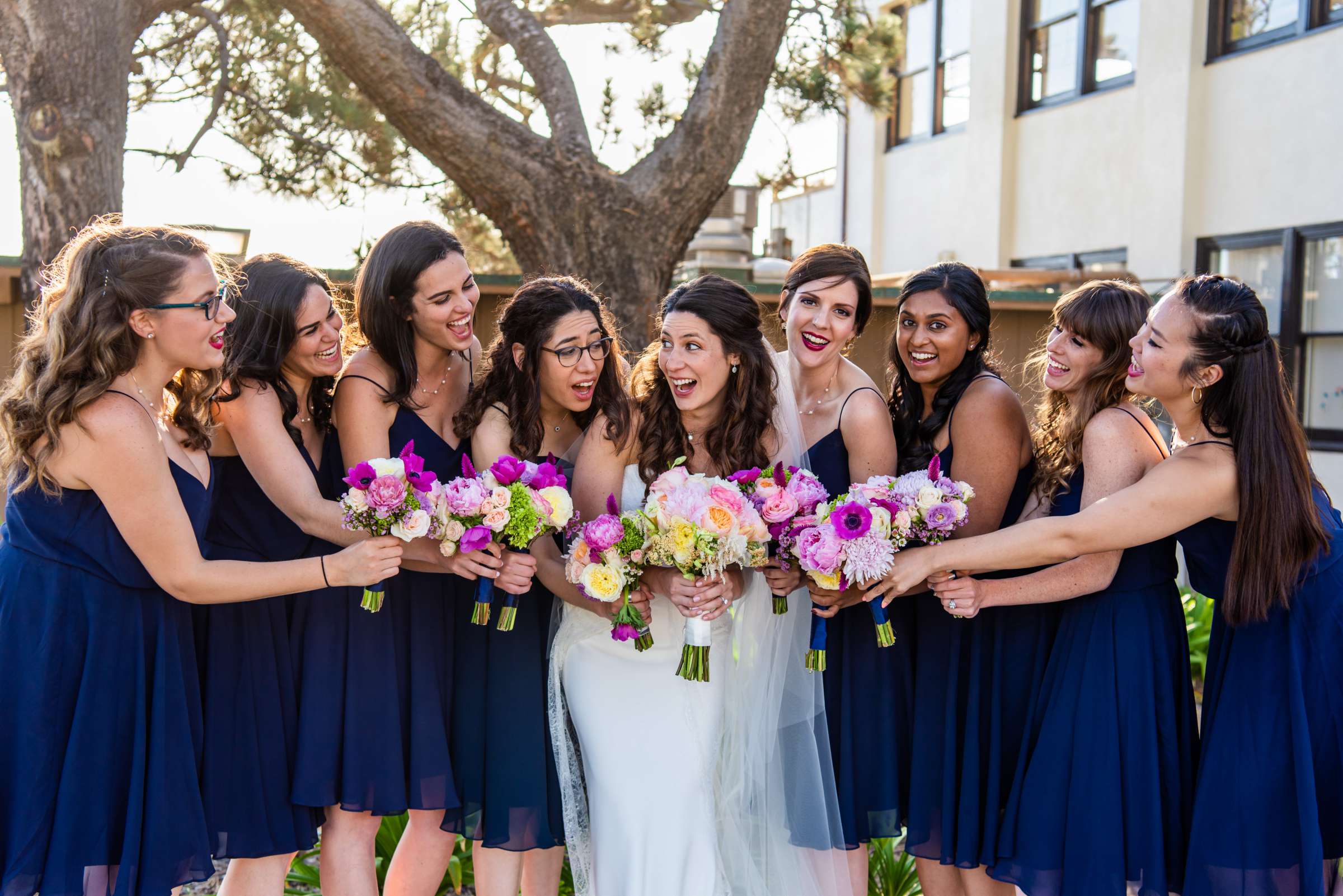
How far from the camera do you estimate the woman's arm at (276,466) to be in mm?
3506

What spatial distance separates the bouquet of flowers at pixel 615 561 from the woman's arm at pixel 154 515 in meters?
0.62

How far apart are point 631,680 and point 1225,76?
994 centimetres

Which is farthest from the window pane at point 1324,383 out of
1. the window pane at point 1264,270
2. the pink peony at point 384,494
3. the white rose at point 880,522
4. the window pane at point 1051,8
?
the pink peony at point 384,494

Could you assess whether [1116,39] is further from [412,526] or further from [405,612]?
[412,526]

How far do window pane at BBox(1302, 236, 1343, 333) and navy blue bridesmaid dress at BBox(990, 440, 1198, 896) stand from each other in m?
8.36

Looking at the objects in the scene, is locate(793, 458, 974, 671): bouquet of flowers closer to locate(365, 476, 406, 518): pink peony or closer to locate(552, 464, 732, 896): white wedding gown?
locate(552, 464, 732, 896): white wedding gown

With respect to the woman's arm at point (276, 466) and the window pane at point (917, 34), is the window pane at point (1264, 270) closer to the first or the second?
the window pane at point (917, 34)

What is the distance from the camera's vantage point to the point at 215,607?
11.5ft

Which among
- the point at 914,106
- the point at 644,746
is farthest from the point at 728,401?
the point at 914,106

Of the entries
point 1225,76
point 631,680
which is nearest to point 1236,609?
point 631,680

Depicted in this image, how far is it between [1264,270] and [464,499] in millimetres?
10068

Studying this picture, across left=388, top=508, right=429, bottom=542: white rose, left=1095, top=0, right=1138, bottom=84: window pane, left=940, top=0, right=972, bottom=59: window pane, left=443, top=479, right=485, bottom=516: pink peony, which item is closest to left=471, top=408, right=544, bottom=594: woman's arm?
left=443, top=479, right=485, bottom=516: pink peony

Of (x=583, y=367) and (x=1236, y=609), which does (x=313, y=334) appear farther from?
(x=1236, y=609)

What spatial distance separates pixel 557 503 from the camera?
11.2 feet
